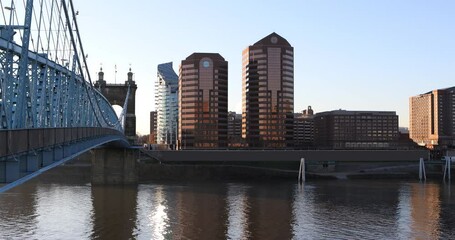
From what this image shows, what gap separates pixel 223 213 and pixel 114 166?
50.1 meters

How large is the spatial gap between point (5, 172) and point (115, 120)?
95.7 m

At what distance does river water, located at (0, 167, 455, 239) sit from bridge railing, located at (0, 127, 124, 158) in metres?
14.4

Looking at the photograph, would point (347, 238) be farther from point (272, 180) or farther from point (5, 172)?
point (272, 180)

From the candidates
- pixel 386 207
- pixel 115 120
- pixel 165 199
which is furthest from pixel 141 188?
pixel 386 207

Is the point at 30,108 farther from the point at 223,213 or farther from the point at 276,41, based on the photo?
the point at 276,41

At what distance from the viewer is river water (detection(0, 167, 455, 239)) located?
5078 centimetres

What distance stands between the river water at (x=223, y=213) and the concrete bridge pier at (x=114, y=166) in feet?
26.4

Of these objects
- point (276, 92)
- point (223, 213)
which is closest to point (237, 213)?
point (223, 213)

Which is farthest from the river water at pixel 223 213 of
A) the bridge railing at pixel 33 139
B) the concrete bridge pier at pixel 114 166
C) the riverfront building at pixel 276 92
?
the riverfront building at pixel 276 92

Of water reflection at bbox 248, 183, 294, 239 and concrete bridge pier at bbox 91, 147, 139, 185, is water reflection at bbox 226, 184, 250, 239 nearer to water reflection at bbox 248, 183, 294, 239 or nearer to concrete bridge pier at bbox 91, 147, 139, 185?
water reflection at bbox 248, 183, 294, 239

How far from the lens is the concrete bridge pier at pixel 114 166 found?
105125 millimetres

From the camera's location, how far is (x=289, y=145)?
198 metres

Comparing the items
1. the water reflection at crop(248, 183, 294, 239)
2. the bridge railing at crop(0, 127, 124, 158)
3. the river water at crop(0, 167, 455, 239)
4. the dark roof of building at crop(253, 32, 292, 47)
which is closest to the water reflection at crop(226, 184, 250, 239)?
the river water at crop(0, 167, 455, 239)

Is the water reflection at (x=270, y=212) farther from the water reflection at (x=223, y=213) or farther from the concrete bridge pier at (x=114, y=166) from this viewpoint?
the concrete bridge pier at (x=114, y=166)
